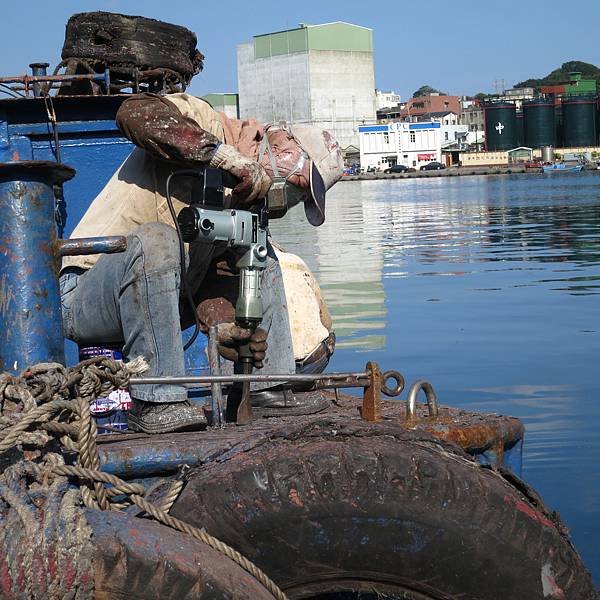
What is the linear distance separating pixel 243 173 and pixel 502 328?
20.4 feet

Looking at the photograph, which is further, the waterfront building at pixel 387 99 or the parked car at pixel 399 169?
the waterfront building at pixel 387 99

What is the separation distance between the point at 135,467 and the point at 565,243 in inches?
636

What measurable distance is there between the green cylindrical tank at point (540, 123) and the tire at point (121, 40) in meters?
Answer: 120

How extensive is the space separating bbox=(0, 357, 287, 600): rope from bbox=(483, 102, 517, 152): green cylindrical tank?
406 ft

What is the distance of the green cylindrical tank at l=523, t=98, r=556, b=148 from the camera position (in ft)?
399

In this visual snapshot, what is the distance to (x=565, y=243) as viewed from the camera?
18.3 meters

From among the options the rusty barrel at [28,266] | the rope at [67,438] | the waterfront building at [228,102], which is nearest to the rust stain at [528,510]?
the rope at [67,438]

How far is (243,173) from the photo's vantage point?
3555 millimetres

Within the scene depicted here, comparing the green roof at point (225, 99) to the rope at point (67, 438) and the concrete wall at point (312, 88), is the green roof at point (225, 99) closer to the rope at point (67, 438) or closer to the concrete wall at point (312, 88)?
the concrete wall at point (312, 88)

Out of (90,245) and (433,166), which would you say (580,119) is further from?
(90,245)

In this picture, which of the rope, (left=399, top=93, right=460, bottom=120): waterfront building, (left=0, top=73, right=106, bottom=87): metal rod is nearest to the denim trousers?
the rope

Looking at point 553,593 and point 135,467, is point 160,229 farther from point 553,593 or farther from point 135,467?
point 553,593

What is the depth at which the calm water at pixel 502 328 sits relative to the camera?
18.4 ft

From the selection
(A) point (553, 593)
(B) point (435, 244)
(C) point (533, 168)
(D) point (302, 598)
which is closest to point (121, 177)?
(D) point (302, 598)
